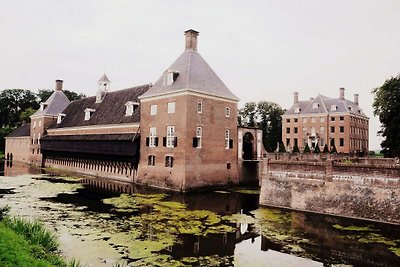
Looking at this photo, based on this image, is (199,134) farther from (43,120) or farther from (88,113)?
(43,120)

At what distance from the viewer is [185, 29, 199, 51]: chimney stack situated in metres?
29.0

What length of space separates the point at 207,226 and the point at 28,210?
29.1 feet

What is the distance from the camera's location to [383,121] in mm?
33375

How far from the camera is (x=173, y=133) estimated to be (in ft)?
86.7

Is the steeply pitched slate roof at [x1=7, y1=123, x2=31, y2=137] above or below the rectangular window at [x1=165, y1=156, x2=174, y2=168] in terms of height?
above

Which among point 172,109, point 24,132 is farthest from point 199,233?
point 24,132

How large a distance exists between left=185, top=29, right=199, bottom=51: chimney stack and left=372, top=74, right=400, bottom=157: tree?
1966 cm

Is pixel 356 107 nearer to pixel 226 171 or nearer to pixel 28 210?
pixel 226 171

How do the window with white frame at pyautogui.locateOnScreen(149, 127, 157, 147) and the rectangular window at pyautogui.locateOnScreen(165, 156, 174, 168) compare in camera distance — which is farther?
the window with white frame at pyautogui.locateOnScreen(149, 127, 157, 147)

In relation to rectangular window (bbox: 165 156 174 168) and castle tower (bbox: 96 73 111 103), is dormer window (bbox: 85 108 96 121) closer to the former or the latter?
castle tower (bbox: 96 73 111 103)

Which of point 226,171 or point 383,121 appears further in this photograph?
point 383,121

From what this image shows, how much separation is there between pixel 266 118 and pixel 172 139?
1766 inches

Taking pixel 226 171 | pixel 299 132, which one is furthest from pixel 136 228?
pixel 299 132

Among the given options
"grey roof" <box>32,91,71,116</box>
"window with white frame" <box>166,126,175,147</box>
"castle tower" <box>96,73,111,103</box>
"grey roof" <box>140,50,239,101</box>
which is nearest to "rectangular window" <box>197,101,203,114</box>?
"grey roof" <box>140,50,239,101</box>
